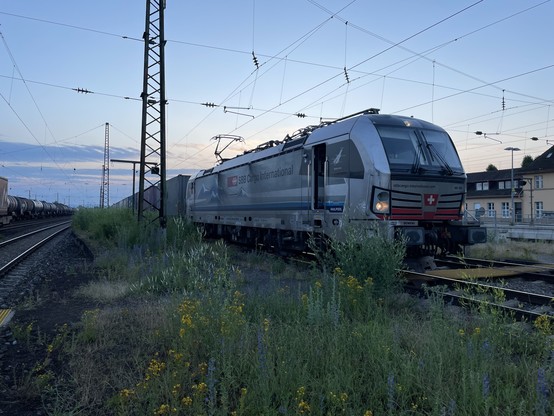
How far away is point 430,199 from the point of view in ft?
33.0

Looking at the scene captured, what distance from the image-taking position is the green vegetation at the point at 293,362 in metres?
3.34

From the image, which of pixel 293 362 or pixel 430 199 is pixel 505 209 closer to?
pixel 430 199

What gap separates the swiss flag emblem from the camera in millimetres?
10000

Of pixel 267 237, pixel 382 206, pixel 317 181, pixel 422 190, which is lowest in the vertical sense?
pixel 267 237

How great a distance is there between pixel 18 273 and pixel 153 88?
8331 mm

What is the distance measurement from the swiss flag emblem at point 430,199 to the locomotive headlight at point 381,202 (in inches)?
38.2

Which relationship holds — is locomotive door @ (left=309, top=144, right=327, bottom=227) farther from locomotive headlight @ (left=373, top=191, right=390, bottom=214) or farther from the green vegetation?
the green vegetation

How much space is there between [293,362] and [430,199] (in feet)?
23.2

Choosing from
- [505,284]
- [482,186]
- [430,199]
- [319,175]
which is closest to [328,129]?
[319,175]

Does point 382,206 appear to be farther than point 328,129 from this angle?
No

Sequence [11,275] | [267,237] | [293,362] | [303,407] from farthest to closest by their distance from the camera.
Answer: [267,237], [11,275], [293,362], [303,407]

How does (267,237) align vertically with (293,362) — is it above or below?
above

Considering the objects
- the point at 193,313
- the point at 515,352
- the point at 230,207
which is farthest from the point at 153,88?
the point at 515,352

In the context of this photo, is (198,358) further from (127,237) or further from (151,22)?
(151,22)
